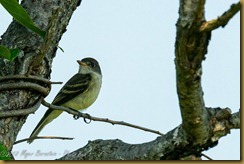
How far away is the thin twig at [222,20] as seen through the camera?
2672 mm

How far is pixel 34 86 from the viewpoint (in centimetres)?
416

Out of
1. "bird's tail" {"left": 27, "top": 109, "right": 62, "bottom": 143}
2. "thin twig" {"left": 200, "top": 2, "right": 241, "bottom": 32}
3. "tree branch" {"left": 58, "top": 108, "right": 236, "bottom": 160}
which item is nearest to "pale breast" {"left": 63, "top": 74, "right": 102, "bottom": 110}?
"bird's tail" {"left": 27, "top": 109, "right": 62, "bottom": 143}

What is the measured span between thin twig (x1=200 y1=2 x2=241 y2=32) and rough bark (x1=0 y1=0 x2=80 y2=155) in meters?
1.34

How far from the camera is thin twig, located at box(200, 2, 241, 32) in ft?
8.77

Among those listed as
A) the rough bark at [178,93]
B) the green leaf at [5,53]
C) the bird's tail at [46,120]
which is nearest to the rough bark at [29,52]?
the rough bark at [178,93]

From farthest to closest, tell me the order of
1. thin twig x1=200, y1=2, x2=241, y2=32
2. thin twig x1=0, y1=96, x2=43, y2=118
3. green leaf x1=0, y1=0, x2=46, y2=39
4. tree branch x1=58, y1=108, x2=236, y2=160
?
thin twig x1=0, y1=96, x2=43, y2=118 < green leaf x1=0, y1=0, x2=46, y2=39 < tree branch x1=58, y1=108, x2=236, y2=160 < thin twig x1=200, y1=2, x2=241, y2=32

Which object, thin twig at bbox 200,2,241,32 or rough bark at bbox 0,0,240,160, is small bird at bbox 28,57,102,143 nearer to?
rough bark at bbox 0,0,240,160

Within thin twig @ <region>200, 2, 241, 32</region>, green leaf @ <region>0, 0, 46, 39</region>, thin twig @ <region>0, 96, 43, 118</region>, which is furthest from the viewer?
thin twig @ <region>0, 96, 43, 118</region>

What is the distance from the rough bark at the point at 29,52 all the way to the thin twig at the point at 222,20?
1337mm

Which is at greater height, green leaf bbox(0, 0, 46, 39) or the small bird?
the small bird

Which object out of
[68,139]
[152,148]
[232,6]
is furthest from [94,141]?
[232,6]

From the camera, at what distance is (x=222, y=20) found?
2709mm

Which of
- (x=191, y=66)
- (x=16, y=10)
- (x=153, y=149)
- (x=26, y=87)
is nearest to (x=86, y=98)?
(x=26, y=87)

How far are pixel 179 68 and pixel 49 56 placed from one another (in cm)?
168
